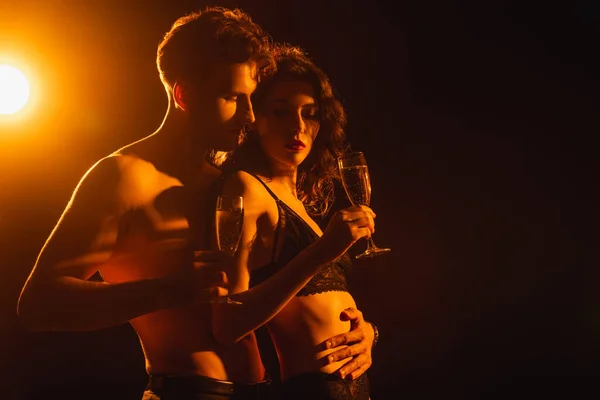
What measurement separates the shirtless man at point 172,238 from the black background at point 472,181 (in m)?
2.02

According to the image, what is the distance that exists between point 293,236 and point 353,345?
0.37m

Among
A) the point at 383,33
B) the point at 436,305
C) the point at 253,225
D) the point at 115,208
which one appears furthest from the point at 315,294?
the point at 383,33

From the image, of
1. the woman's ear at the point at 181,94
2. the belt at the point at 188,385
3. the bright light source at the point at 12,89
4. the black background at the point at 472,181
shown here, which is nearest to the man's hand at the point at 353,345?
the belt at the point at 188,385

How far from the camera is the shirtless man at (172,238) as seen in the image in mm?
1606

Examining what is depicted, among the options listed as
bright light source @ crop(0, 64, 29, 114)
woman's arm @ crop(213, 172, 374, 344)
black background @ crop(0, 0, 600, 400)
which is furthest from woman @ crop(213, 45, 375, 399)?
bright light source @ crop(0, 64, 29, 114)

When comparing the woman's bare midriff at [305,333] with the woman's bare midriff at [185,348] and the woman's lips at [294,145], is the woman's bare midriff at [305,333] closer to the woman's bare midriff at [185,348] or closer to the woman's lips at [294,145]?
the woman's bare midriff at [185,348]

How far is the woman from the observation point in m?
1.86

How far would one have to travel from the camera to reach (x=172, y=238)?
184cm

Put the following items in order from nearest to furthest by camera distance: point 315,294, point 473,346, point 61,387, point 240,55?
point 240,55, point 315,294, point 61,387, point 473,346

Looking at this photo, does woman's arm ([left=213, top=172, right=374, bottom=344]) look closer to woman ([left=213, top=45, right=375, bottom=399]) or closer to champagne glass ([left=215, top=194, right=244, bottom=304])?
woman ([left=213, top=45, right=375, bottom=399])

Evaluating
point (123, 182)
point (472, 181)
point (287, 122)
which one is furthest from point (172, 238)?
point (472, 181)

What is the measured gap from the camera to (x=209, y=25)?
2.00 metres

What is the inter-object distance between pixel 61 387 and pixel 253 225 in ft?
7.28

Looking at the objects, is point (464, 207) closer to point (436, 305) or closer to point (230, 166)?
point (436, 305)
